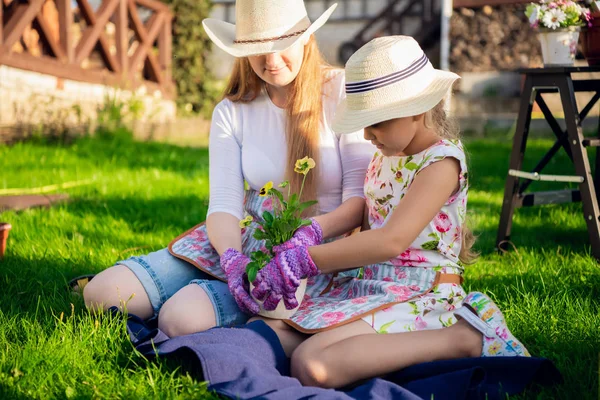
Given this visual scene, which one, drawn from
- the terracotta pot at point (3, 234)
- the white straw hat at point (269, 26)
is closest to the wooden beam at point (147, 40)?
the terracotta pot at point (3, 234)

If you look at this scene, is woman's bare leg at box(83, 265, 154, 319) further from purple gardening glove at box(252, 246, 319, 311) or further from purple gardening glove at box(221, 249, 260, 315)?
purple gardening glove at box(252, 246, 319, 311)

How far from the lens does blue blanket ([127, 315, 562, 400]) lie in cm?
183

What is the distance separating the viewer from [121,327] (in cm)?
223

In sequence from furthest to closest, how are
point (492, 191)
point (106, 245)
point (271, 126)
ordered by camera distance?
point (492, 191)
point (106, 245)
point (271, 126)

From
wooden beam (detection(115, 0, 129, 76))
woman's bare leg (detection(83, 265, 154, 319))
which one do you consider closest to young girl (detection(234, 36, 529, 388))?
woman's bare leg (detection(83, 265, 154, 319))

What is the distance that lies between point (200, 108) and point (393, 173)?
7661 mm

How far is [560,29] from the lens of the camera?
10.6 feet

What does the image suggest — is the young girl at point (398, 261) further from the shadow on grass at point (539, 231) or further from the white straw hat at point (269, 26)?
the shadow on grass at point (539, 231)

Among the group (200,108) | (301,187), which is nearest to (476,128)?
(200,108)

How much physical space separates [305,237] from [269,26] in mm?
746

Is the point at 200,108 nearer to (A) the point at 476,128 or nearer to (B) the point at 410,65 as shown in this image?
(A) the point at 476,128

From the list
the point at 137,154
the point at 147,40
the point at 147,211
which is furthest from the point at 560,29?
the point at 147,40

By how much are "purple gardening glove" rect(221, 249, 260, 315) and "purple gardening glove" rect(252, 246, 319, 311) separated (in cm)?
10

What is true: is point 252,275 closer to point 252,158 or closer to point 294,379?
point 294,379
